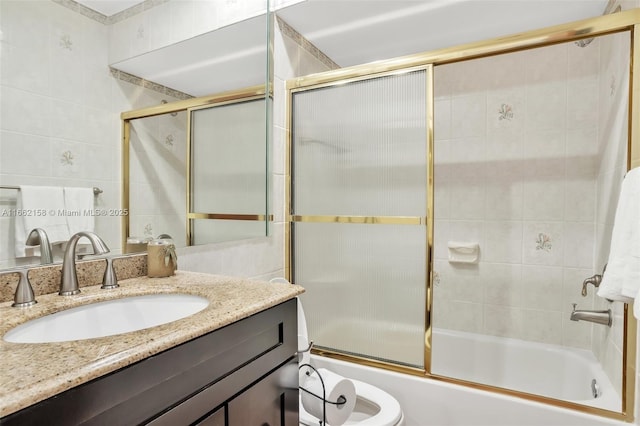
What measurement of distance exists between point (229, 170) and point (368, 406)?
4.02 ft

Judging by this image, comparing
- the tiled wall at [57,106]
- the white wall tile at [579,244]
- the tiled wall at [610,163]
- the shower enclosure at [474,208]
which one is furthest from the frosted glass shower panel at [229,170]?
the white wall tile at [579,244]

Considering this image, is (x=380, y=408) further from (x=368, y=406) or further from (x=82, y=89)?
(x=82, y=89)

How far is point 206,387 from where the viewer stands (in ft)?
2.35

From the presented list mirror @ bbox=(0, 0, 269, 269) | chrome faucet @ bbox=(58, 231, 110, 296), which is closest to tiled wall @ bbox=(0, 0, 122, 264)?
mirror @ bbox=(0, 0, 269, 269)

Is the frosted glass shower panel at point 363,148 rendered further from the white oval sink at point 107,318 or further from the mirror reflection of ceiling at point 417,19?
the white oval sink at point 107,318

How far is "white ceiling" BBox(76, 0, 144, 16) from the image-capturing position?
3.29ft

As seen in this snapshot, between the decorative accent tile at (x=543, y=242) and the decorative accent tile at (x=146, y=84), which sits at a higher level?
the decorative accent tile at (x=146, y=84)

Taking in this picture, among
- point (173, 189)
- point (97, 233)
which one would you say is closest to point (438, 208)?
point (173, 189)

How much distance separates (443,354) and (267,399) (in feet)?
5.85

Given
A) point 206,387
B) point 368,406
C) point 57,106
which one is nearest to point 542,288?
point 368,406

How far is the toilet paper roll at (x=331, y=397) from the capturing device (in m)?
1.32

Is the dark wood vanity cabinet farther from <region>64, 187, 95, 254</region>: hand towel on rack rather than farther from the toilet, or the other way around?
<region>64, 187, 95, 254</region>: hand towel on rack

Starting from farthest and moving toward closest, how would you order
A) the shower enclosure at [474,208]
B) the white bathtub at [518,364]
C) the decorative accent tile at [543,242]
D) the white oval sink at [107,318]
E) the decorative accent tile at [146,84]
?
the decorative accent tile at [543,242]
the white bathtub at [518,364]
the shower enclosure at [474,208]
the decorative accent tile at [146,84]
the white oval sink at [107,318]

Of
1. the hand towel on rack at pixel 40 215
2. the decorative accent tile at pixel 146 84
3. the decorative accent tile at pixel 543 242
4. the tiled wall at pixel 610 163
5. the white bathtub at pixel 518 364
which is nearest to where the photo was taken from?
the hand towel on rack at pixel 40 215
